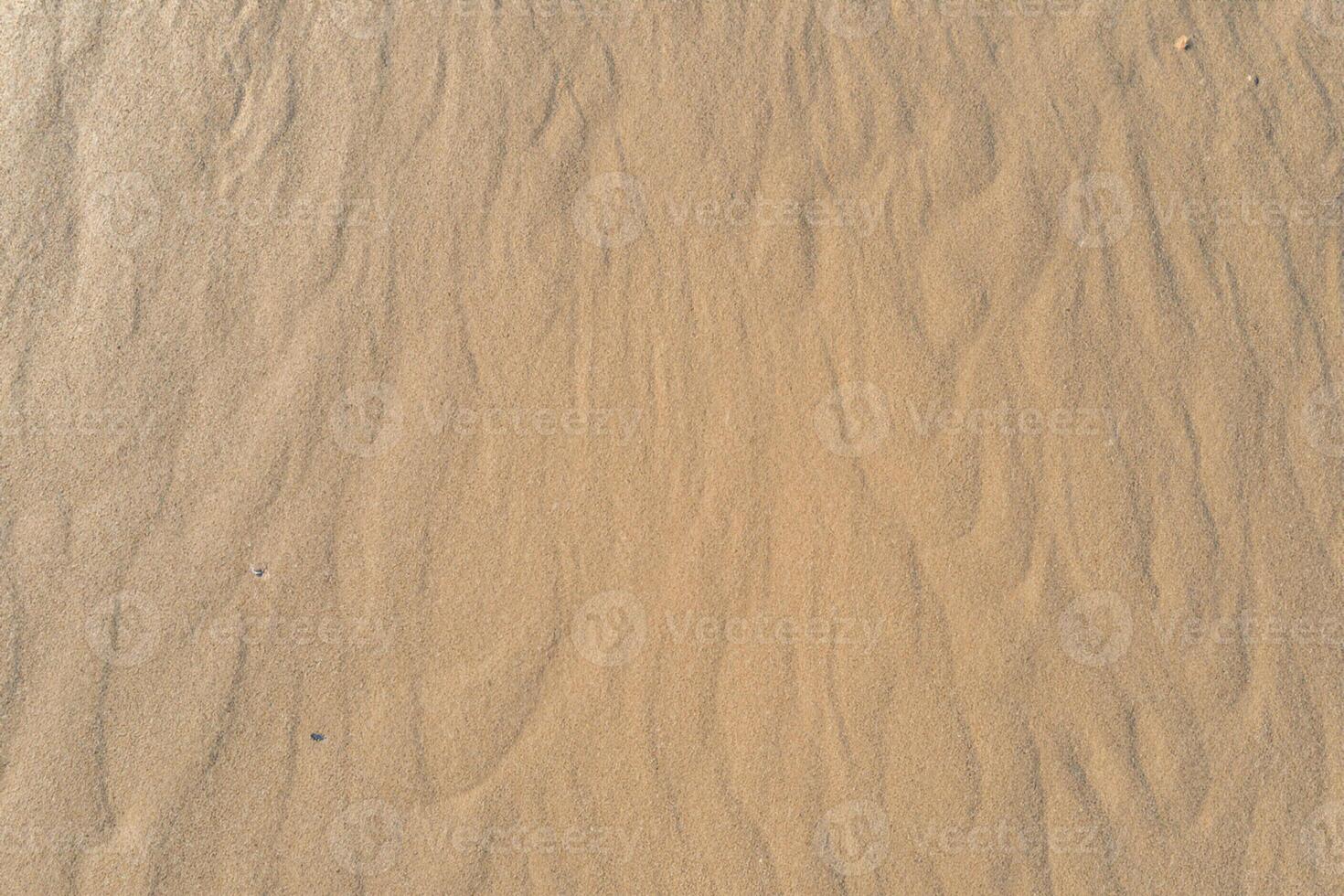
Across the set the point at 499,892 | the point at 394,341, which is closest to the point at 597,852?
the point at 499,892

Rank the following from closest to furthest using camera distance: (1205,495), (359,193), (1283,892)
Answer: (1283,892) < (1205,495) < (359,193)

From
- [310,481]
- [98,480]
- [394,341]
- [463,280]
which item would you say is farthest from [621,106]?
[98,480]

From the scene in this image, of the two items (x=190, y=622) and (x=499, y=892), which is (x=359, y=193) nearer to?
(x=190, y=622)

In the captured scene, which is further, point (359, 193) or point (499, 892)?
point (359, 193)

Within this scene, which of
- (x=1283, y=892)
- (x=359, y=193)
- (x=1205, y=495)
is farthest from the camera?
(x=359, y=193)

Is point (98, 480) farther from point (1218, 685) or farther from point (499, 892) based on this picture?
point (1218, 685)

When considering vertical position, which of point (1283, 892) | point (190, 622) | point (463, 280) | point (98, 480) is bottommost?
point (1283, 892)

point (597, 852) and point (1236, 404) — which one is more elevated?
point (1236, 404)
